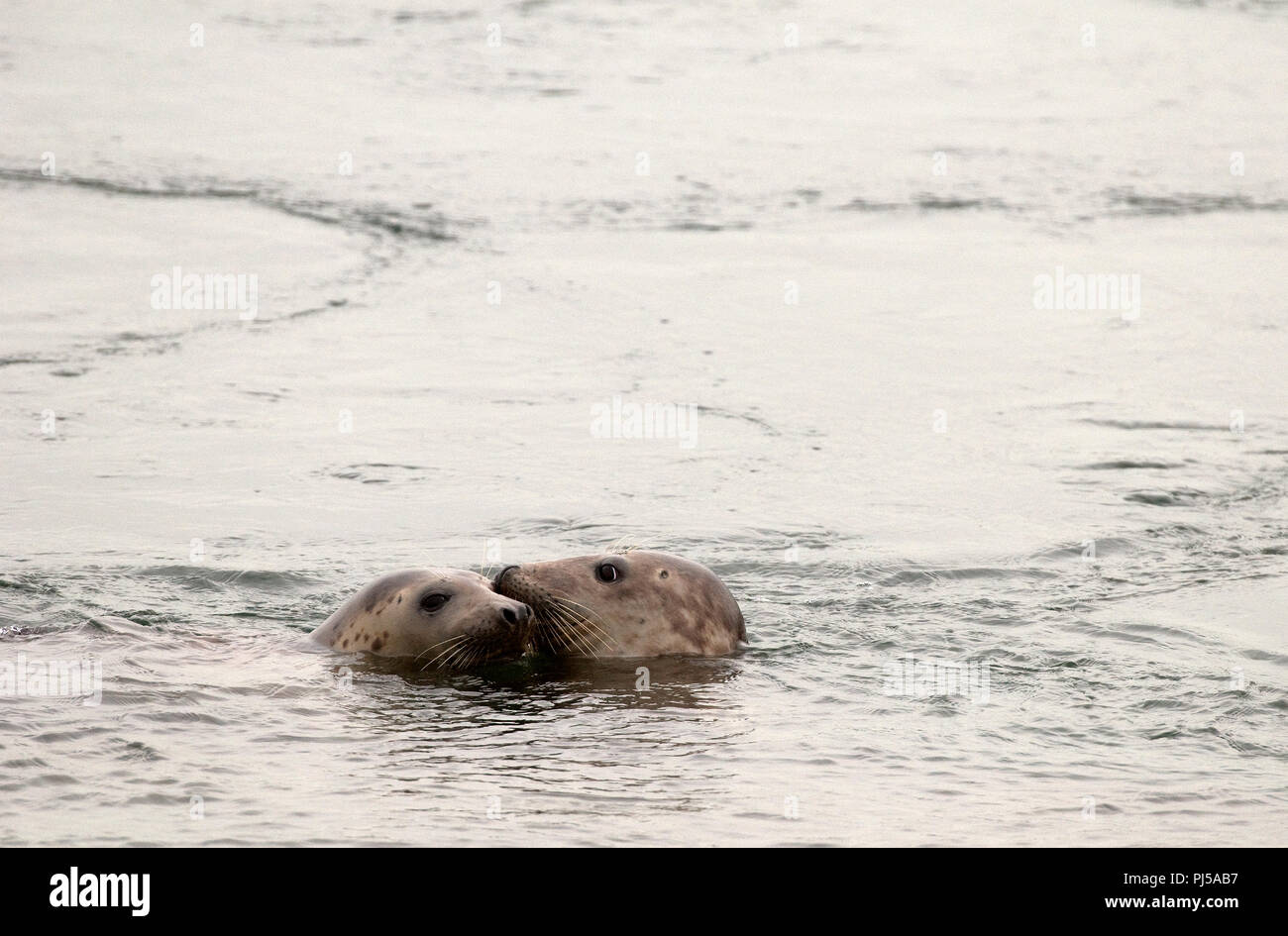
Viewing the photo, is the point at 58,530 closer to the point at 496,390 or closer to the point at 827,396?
the point at 496,390

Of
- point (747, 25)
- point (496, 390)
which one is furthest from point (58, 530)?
point (747, 25)

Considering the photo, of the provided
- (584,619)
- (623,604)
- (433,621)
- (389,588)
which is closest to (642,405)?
(623,604)

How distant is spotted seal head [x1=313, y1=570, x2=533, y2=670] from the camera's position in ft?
26.8

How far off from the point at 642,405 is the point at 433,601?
4005 mm

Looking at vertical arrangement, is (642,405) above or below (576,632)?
above

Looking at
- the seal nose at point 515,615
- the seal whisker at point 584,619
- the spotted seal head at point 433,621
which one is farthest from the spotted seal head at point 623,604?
the seal nose at point 515,615

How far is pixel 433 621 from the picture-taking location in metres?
8.33

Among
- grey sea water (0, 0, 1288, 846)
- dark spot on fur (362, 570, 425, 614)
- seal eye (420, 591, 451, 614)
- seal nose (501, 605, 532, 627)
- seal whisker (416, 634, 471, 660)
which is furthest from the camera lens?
dark spot on fur (362, 570, 425, 614)

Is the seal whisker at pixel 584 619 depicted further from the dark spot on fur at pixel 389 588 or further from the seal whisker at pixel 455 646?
the dark spot on fur at pixel 389 588

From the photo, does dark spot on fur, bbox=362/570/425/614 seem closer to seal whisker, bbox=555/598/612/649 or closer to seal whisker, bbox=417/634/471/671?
seal whisker, bbox=417/634/471/671

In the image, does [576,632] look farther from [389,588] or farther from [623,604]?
[389,588]

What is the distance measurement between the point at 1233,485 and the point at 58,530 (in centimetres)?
653

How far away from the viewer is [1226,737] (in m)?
7.55

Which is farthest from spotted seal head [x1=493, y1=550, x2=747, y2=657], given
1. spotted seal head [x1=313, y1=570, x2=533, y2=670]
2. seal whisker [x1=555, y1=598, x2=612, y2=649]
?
spotted seal head [x1=313, y1=570, x2=533, y2=670]
